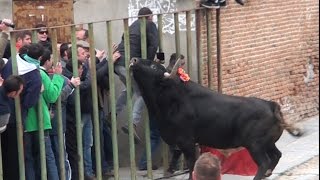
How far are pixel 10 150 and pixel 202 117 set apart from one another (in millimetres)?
2440

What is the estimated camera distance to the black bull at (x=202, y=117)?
9.78 m

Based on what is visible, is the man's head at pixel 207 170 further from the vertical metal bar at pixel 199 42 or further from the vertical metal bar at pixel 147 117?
the vertical metal bar at pixel 199 42

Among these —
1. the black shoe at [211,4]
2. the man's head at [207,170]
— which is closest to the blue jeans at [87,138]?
the black shoe at [211,4]

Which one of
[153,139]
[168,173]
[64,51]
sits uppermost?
[64,51]

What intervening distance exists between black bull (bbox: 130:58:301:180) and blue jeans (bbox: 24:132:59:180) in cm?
154

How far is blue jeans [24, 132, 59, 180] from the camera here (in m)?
8.61

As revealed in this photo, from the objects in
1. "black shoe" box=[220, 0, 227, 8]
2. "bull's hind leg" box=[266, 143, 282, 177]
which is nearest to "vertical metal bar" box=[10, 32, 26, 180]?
"bull's hind leg" box=[266, 143, 282, 177]

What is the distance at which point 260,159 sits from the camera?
9859 millimetres

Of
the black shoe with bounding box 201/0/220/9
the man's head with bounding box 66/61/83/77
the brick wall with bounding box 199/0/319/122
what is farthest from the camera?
the brick wall with bounding box 199/0/319/122

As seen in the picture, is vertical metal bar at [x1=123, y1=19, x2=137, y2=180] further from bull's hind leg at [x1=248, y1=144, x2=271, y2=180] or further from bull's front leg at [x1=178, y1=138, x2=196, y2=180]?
bull's hind leg at [x1=248, y1=144, x2=271, y2=180]

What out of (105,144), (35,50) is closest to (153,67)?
(105,144)

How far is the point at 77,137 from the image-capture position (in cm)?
916

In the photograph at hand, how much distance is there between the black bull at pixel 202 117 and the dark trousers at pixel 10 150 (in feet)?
6.13

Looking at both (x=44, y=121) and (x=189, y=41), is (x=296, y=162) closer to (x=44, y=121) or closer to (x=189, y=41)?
(x=189, y=41)
